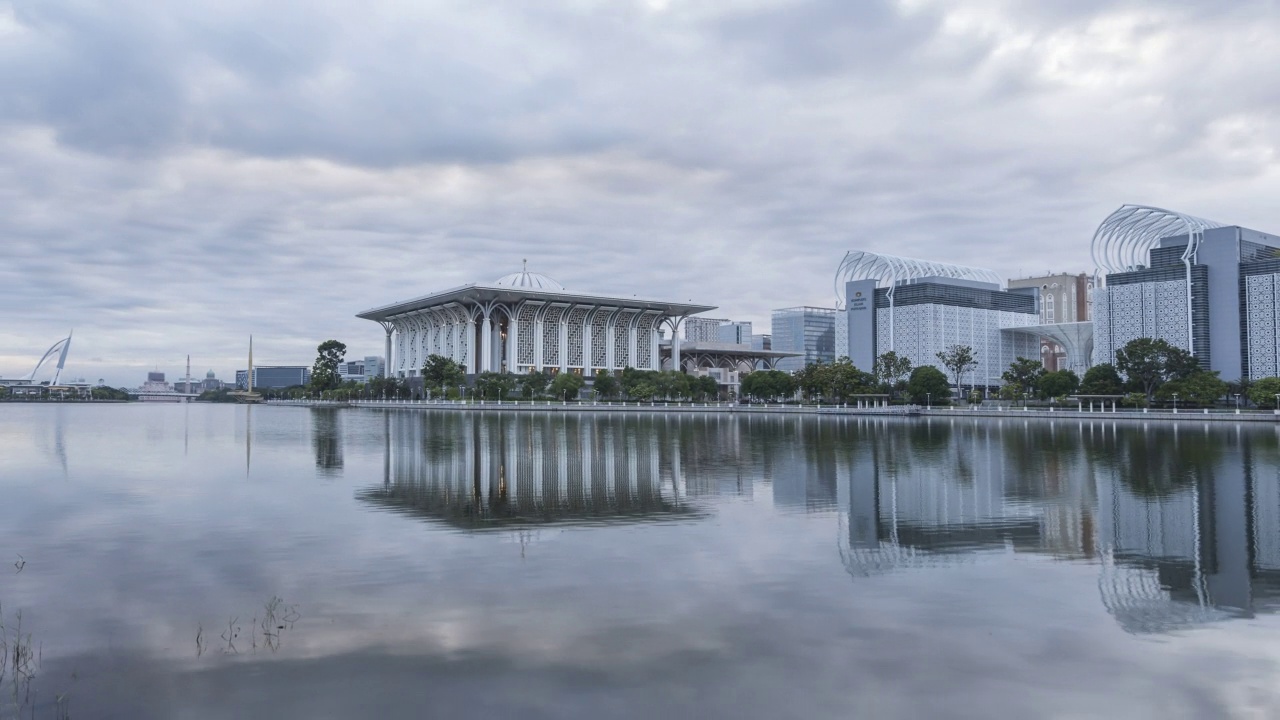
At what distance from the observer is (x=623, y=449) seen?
34.8m

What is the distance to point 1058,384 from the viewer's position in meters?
86.1

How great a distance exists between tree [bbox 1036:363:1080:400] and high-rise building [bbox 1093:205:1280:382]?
44.4 ft

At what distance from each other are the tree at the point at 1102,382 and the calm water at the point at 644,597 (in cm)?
6496

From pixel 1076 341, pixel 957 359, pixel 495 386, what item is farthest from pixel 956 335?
pixel 495 386

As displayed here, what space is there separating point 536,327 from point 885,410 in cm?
5814

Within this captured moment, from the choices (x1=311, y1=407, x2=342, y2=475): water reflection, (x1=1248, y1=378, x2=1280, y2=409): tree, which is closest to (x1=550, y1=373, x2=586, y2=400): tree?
(x1=311, y1=407, x2=342, y2=475): water reflection

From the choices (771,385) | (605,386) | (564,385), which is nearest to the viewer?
(771,385)

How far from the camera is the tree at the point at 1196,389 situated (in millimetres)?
70875

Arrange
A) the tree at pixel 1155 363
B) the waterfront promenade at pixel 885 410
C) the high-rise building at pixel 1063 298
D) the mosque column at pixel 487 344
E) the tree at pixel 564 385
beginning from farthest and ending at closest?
the high-rise building at pixel 1063 298 → the mosque column at pixel 487 344 → the tree at pixel 564 385 → the tree at pixel 1155 363 → the waterfront promenade at pixel 885 410

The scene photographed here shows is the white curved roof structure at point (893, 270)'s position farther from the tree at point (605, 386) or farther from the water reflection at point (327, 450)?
the water reflection at point (327, 450)

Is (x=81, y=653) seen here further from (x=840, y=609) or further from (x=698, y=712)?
(x=840, y=609)

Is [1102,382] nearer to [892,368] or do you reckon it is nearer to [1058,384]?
[1058,384]

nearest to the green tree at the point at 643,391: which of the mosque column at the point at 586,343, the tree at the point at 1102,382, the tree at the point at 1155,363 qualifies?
the mosque column at the point at 586,343

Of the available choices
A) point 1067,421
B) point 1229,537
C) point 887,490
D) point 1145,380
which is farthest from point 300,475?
point 1145,380
